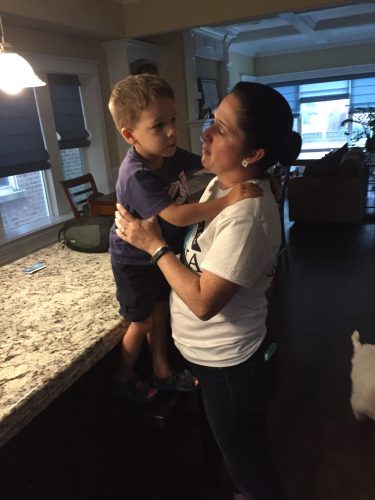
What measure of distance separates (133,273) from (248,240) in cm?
41

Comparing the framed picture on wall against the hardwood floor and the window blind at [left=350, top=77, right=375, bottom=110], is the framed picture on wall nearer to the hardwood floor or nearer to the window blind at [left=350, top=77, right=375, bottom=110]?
the hardwood floor

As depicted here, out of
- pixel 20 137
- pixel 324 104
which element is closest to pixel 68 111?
pixel 20 137

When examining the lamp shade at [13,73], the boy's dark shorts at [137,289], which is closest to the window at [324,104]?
the lamp shade at [13,73]

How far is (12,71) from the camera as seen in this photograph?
56.3 inches

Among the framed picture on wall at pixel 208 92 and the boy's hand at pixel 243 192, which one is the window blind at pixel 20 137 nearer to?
the framed picture on wall at pixel 208 92

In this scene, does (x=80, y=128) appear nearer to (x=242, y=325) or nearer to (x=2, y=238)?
(x=2, y=238)

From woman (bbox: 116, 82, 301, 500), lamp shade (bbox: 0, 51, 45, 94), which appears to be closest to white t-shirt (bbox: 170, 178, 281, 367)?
woman (bbox: 116, 82, 301, 500)

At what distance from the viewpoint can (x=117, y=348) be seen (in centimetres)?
133

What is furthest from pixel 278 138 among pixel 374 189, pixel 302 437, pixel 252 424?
pixel 374 189

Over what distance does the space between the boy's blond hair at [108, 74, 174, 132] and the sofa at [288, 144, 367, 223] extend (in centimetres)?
425

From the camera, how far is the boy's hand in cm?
92

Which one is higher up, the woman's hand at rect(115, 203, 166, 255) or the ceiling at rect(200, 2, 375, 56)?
the ceiling at rect(200, 2, 375, 56)

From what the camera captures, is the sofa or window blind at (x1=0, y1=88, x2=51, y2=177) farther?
the sofa

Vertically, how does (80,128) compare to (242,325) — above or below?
above
